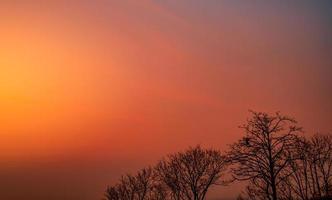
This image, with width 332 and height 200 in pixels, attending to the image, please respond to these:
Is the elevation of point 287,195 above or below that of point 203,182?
below

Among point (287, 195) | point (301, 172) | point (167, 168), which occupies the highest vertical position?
point (167, 168)

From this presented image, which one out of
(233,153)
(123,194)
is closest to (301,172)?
(233,153)

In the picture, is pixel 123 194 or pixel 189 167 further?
pixel 123 194

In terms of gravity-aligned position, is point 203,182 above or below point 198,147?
below

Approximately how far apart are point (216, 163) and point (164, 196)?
53.7 ft

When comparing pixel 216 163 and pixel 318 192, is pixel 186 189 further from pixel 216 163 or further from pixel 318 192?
pixel 318 192

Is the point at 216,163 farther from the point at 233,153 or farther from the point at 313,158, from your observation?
the point at 233,153

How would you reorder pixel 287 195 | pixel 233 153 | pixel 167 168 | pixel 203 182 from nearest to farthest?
pixel 233 153 → pixel 287 195 → pixel 203 182 → pixel 167 168

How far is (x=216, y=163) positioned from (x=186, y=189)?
7353mm

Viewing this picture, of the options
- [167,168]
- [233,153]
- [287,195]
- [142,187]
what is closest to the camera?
[233,153]

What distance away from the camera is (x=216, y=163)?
7388 centimetres

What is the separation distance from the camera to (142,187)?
3676 inches

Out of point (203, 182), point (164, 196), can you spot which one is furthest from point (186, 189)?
point (164, 196)

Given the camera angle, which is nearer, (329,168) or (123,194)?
(329,168)
